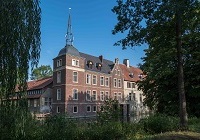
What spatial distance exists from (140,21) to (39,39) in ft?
24.2

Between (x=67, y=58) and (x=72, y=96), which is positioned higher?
(x=67, y=58)

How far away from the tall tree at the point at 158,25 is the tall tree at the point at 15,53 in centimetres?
711

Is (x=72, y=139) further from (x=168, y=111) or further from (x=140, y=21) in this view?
(x=168, y=111)

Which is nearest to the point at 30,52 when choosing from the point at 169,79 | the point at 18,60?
the point at 18,60

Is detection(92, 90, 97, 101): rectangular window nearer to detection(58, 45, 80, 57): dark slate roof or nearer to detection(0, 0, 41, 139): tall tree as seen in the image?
detection(58, 45, 80, 57): dark slate roof

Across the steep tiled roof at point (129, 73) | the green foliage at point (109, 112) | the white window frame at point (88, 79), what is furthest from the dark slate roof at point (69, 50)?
the green foliage at point (109, 112)

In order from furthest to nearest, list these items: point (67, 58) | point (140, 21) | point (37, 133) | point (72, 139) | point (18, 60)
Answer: point (67, 58) → point (140, 21) → point (72, 139) → point (37, 133) → point (18, 60)

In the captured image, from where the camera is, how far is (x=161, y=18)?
13516mm

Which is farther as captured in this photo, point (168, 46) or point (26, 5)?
point (168, 46)

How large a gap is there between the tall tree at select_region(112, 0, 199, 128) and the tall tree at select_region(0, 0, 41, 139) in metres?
7.11

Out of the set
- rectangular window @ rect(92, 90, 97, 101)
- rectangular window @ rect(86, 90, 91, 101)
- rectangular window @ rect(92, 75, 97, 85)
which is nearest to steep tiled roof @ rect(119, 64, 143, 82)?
rectangular window @ rect(92, 75, 97, 85)

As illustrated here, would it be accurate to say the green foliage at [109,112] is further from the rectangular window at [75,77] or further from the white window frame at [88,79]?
the white window frame at [88,79]

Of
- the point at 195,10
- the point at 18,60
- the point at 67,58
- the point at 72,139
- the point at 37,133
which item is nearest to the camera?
the point at 18,60

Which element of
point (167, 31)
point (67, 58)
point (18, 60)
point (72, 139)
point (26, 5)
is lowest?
point (72, 139)
